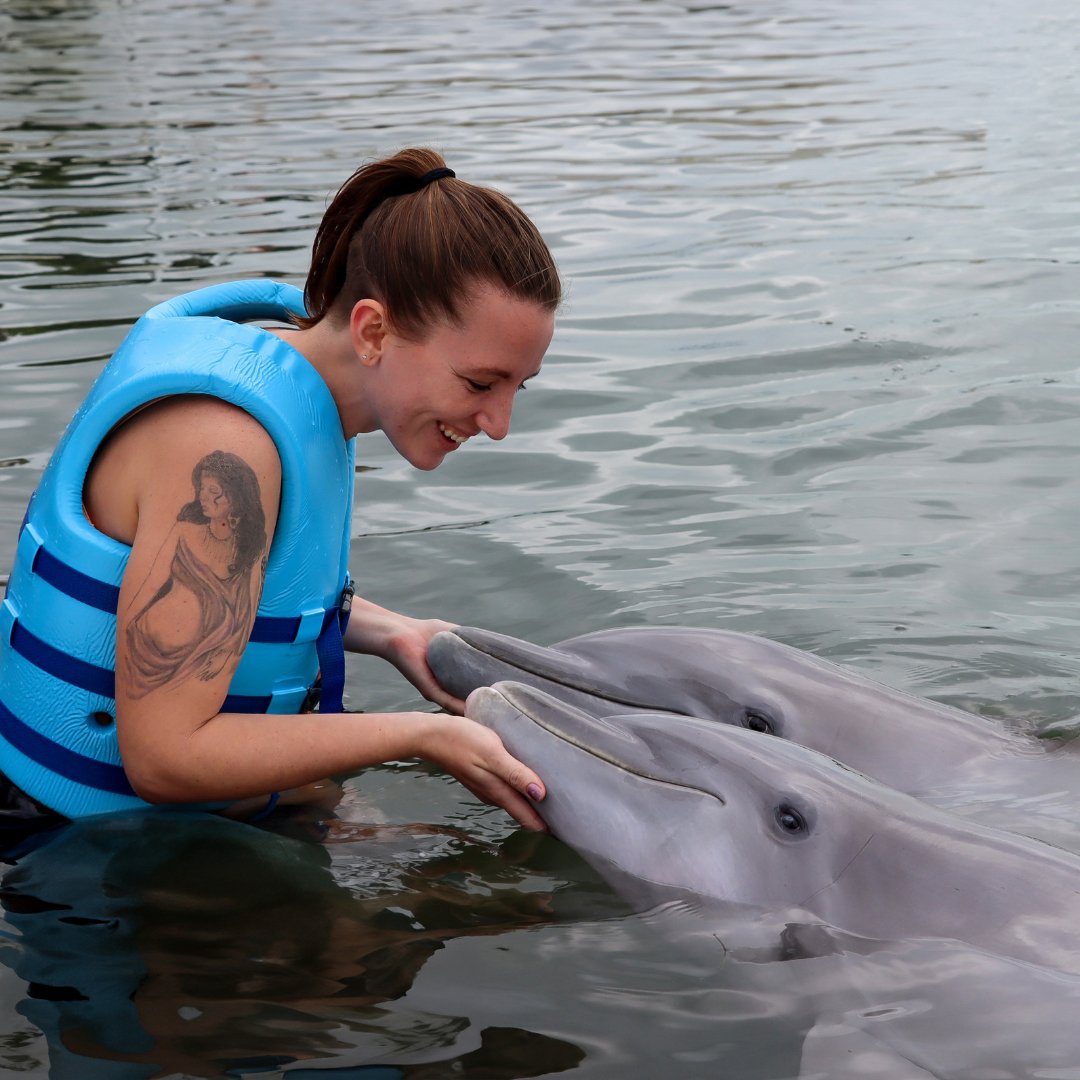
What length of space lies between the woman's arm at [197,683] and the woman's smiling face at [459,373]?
1.28 feet

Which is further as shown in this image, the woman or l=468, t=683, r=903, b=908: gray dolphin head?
l=468, t=683, r=903, b=908: gray dolphin head

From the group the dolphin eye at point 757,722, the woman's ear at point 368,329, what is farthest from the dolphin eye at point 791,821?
the woman's ear at point 368,329

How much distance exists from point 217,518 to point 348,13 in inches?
1235

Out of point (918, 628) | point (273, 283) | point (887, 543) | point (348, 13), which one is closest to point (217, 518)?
point (273, 283)

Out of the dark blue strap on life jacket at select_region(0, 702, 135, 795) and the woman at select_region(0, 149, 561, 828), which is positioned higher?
the woman at select_region(0, 149, 561, 828)

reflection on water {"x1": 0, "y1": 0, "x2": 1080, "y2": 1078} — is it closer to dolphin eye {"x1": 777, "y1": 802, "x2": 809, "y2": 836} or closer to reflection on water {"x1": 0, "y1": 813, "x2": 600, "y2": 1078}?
reflection on water {"x1": 0, "y1": 813, "x2": 600, "y2": 1078}

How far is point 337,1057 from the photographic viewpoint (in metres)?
3.73

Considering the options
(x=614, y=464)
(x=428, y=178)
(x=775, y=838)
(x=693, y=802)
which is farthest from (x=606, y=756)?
(x=614, y=464)

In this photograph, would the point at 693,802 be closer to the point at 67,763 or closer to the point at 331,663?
the point at 331,663

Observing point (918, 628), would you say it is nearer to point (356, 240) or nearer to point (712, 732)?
point (712, 732)

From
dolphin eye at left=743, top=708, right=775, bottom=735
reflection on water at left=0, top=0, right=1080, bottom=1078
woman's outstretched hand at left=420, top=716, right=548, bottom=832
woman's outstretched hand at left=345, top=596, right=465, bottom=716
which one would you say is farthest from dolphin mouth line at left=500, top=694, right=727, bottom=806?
dolphin eye at left=743, top=708, right=775, bottom=735

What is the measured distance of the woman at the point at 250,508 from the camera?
13.8ft

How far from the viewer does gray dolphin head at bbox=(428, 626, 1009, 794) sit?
519cm

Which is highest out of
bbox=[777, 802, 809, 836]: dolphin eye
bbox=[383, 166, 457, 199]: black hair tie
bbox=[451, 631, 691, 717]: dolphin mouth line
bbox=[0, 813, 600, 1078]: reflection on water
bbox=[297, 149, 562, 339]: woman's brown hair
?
bbox=[383, 166, 457, 199]: black hair tie
